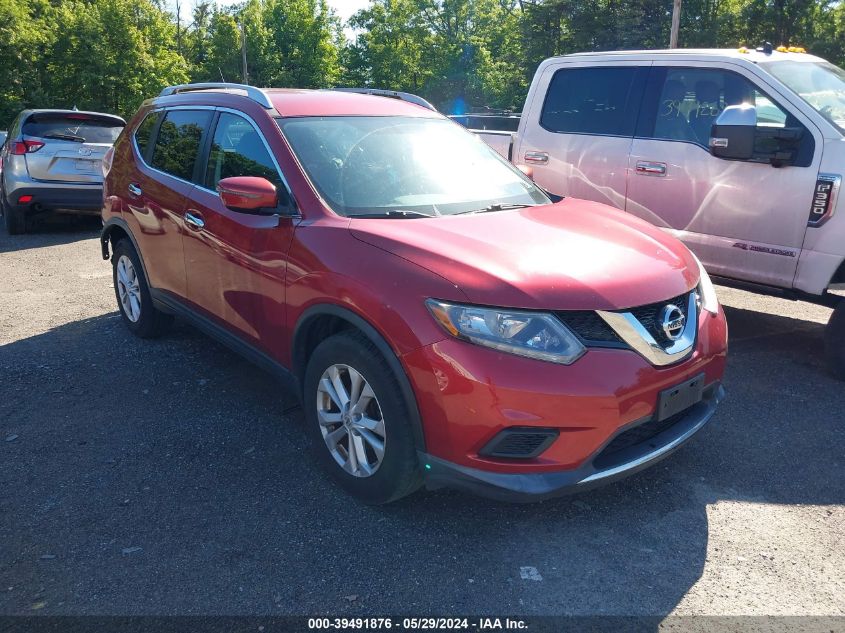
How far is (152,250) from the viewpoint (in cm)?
484

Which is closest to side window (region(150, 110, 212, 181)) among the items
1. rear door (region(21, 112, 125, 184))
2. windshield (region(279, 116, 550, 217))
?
windshield (region(279, 116, 550, 217))

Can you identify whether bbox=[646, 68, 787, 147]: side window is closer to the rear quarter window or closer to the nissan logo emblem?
the nissan logo emblem

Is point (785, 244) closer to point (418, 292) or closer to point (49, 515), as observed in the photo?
point (418, 292)

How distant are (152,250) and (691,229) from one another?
3.92 meters

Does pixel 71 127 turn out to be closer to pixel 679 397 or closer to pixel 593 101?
pixel 593 101

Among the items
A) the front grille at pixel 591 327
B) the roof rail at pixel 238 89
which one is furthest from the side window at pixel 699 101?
the roof rail at pixel 238 89

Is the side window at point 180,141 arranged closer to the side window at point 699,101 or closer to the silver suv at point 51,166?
the side window at point 699,101

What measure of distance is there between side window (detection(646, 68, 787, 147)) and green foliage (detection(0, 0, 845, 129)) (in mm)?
27843

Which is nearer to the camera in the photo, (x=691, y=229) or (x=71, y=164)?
(x=691, y=229)

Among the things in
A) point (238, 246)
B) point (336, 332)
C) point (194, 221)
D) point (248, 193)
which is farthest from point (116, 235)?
point (336, 332)

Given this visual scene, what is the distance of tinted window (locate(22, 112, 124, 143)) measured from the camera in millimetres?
9789

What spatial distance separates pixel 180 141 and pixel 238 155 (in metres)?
0.87

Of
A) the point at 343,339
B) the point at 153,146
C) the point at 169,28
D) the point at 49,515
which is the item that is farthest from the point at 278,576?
the point at 169,28

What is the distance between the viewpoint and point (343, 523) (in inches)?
121
